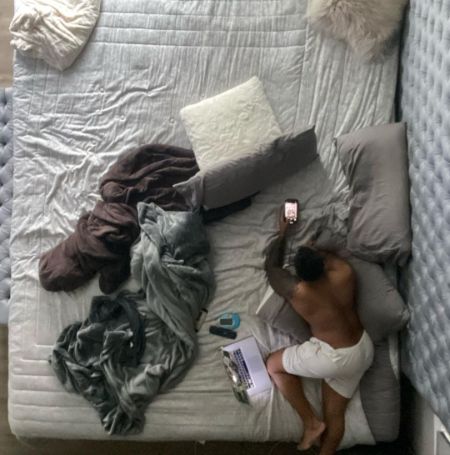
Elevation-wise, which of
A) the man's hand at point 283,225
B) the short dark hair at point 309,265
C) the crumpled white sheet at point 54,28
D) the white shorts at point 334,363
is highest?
the crumpled white sheet at point 54,28

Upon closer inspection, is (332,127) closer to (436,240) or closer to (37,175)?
(436,240)

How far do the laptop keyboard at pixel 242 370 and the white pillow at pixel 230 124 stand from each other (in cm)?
61

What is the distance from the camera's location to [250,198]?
5.74 ft

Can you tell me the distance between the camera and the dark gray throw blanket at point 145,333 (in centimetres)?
163

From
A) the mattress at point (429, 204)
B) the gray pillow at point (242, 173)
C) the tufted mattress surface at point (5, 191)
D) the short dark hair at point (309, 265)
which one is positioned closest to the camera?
the mattress at point (429, 204)

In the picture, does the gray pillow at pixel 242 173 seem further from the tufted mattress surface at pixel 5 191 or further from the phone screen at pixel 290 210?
the tufted mattress surface at pixel 5 191

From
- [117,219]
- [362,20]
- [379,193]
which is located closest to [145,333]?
[117,219]

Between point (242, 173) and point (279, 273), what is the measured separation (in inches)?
13.0

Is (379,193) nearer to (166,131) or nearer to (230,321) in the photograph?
(230,321)

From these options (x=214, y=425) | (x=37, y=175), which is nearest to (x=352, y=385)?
(x=214, y=425)

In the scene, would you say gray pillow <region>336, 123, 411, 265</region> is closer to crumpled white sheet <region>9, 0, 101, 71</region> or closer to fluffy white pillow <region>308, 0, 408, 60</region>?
fluffy white pillow <region>308, 0, 408, 60</region>

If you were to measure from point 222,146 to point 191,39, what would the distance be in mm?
402

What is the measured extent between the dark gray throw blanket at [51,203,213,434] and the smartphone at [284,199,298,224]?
0.88ft

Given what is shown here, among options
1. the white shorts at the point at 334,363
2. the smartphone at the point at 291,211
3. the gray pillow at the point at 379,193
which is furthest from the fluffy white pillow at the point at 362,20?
the white shorts at the point at 334,363
